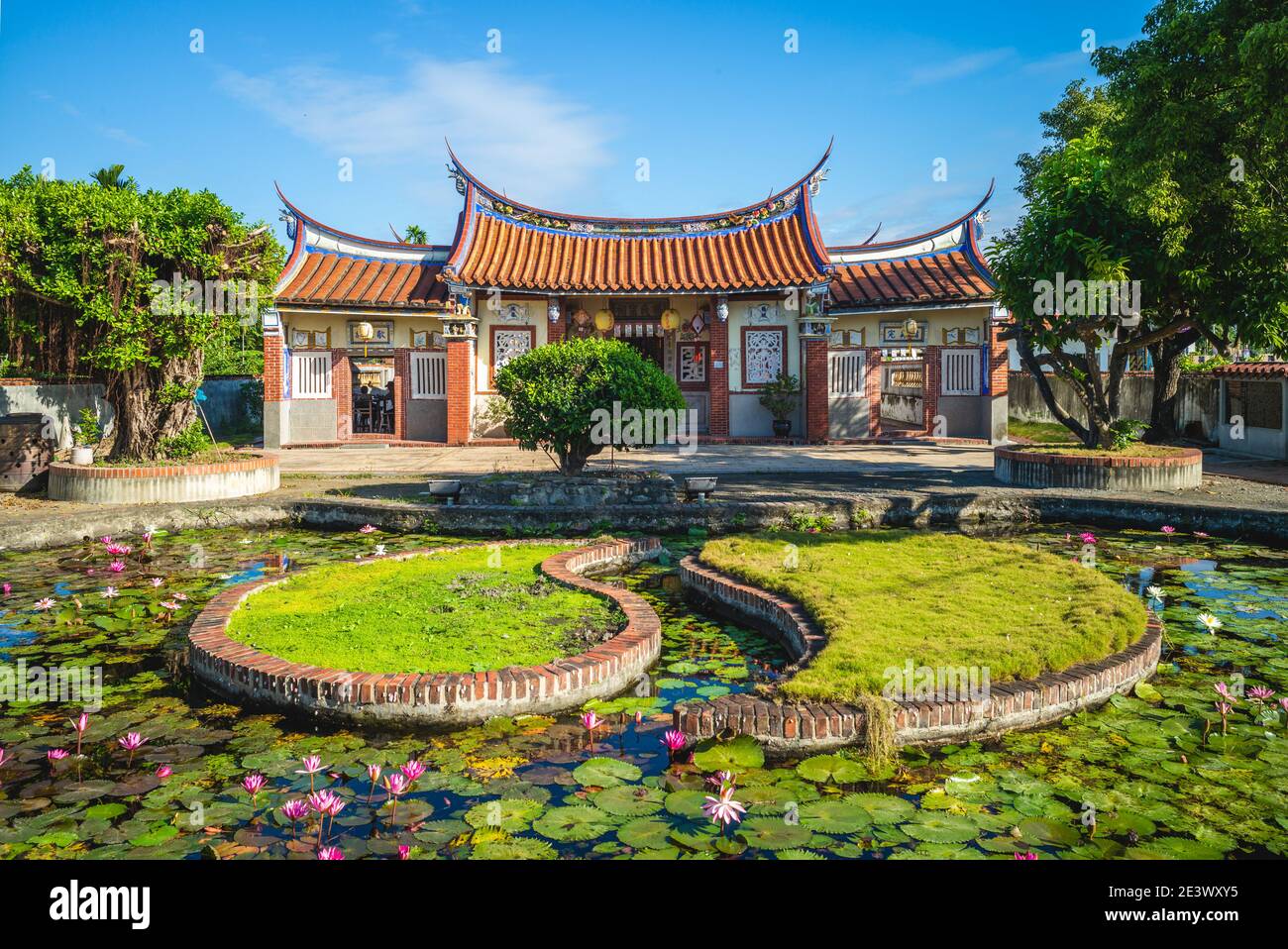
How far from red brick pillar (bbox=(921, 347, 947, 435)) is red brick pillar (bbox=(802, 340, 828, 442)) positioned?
2.26 m

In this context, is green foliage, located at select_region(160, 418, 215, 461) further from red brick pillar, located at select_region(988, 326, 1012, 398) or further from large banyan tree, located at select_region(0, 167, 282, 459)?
red brick pillar, located at select_region(988, 326, 1012, 398)

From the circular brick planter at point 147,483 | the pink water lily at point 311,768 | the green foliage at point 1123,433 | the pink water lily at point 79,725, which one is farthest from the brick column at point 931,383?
the pink water lily at point 79,725

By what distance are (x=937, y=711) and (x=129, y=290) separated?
10.3 metres

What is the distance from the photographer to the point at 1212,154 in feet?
29.9

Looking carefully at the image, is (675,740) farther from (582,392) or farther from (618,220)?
(618,220)

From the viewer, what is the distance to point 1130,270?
10.7m

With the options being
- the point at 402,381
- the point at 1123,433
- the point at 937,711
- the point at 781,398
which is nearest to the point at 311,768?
the point at 937,711

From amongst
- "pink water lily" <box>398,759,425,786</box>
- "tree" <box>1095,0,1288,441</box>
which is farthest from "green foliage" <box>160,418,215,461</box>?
"tree" <box>1095,0,1288,441</box>

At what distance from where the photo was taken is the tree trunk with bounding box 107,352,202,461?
10984 millimetres

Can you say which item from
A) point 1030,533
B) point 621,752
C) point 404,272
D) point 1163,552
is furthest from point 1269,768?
point 404,272

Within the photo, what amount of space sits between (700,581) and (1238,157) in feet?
23.3

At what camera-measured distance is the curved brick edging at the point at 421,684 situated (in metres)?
4.25

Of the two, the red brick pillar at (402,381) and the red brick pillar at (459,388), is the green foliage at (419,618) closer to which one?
the red brick pillar at (459,388)

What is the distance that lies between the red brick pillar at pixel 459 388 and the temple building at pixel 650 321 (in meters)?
0.03
